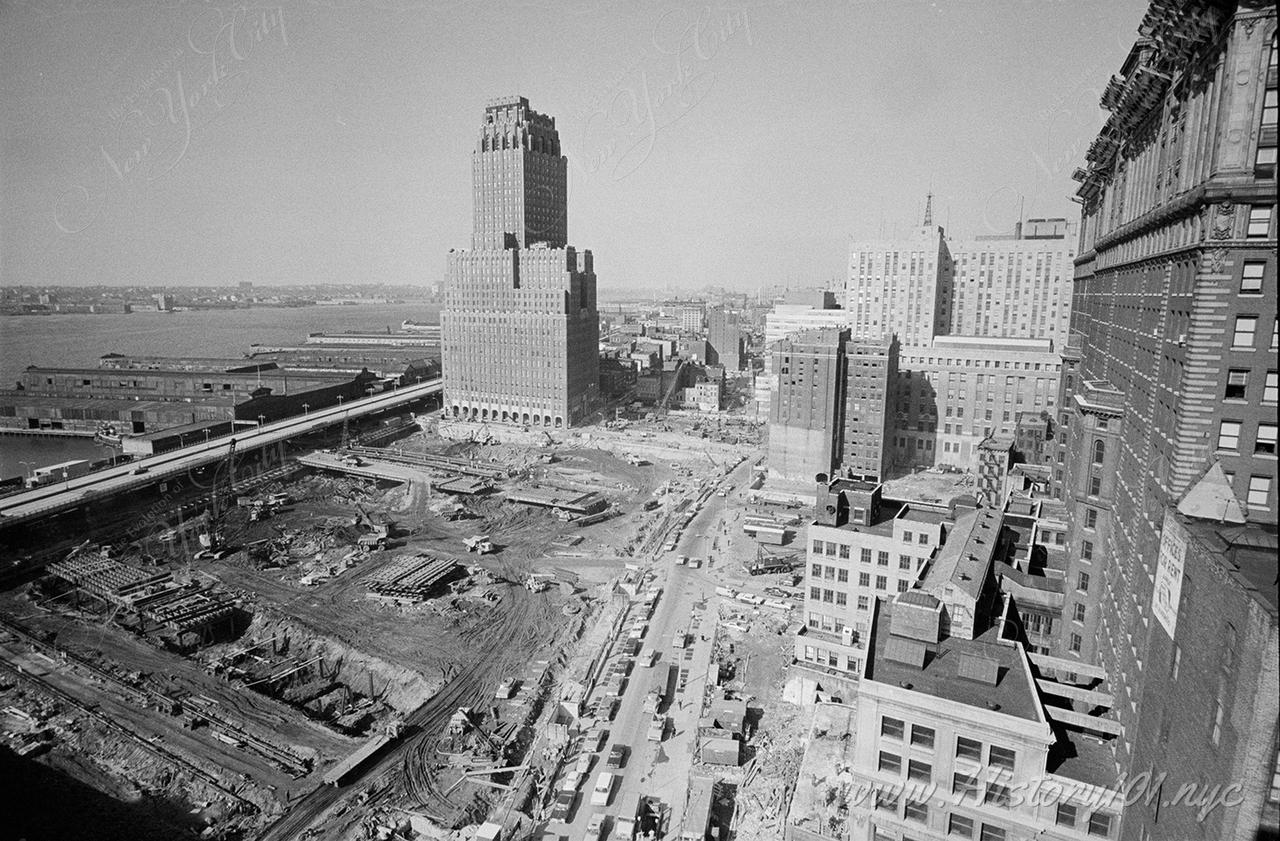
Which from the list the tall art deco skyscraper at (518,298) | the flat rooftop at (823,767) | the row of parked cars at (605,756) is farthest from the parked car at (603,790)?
the tall art deco skyscraper at (518,298)

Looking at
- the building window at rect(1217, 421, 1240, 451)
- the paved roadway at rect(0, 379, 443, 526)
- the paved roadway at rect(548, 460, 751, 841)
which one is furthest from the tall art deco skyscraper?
the building window at rect(1217, 421, 1240, 451)

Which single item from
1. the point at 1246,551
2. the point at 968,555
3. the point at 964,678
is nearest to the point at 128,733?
the point at 964,678

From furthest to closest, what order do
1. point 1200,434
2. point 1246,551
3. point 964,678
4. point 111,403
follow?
point 111,403 → point 964,678 → point 1200,434 → point 1246,551

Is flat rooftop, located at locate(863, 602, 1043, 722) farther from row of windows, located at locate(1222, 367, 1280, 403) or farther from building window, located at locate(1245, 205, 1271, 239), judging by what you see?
building window, located at locate(1245, 205, 1271, 239)

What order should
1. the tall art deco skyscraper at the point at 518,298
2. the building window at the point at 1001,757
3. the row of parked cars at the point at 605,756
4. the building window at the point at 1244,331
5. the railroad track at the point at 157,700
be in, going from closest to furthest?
the building window at the point at 1244,331, the building window at the point at 1001,757, the row of parked cars at the point at 605,756, the railroad track at the point at 157,700, the tall art deco skyscraper at the point at 518,298

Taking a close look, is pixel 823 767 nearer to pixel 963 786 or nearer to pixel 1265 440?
pixel 963 786

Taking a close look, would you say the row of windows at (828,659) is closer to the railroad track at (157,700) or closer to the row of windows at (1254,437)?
the row of windows at (1254,437)

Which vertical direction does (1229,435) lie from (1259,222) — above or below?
below
